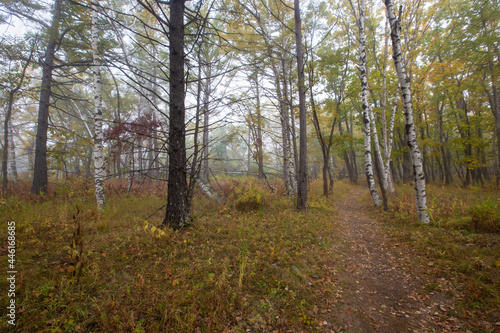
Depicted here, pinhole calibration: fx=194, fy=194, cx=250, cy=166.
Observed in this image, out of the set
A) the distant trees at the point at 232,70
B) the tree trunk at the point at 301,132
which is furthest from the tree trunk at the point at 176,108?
the tree trunk at the point at 301,132

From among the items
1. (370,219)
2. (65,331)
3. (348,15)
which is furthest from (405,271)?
(348,15)

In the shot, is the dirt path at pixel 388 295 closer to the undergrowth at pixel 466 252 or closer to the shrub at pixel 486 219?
the undergrowth at pixel 466 252

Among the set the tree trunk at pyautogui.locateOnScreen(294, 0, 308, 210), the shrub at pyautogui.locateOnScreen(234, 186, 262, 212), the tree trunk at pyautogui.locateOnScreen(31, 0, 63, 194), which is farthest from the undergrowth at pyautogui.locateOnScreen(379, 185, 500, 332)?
the tree trunk at pyautogui.locateOnScreen(31, 0, 63, 194)

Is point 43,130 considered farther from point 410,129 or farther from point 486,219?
point 486,219

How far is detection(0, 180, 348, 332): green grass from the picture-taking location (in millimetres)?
2258

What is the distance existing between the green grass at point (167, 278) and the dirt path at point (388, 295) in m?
0.33

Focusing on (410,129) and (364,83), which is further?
(364,83)

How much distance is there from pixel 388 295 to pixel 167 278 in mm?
3597

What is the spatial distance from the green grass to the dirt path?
1.09ft

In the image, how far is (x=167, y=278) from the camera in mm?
3025

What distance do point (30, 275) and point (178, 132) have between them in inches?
124

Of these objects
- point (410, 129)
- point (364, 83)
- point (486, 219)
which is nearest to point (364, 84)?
point (364, 83)

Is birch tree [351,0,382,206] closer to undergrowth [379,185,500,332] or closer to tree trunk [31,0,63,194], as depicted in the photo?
undergrowth [379,185,500,332]

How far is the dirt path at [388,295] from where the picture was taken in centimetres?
257
